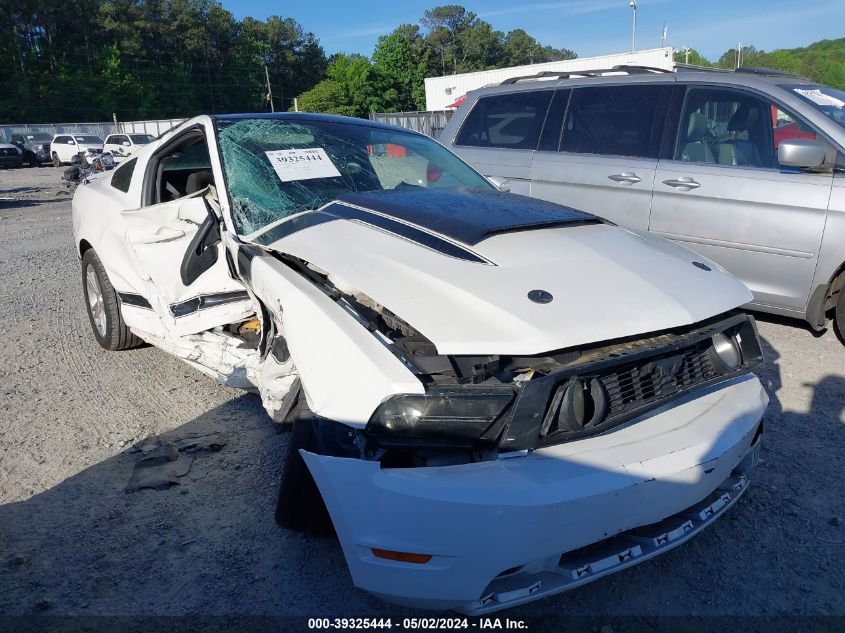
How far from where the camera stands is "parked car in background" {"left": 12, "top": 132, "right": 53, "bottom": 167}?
1196 inches

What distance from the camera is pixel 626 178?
5.16m

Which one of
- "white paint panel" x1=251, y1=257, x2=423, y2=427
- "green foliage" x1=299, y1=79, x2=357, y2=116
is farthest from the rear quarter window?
"green foliage" x1=299, y1=79, x2=357, y2=116

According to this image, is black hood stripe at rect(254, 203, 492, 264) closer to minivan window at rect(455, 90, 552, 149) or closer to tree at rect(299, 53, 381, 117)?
minivan window at rect(455, 90, 552, 149)

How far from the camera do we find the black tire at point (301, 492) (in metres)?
2.25

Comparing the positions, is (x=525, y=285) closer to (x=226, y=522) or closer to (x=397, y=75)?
(x=226, y=522)

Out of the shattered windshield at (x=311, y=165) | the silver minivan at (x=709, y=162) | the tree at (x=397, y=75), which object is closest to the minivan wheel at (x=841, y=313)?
the silver minivan at (x=709, y=162)

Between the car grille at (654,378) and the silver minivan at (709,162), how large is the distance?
2521 mm

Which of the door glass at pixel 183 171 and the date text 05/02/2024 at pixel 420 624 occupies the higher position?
the door glass at pixel 183 171

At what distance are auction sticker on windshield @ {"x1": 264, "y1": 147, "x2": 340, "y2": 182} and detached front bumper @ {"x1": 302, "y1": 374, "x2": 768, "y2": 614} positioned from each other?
1786 millimetres

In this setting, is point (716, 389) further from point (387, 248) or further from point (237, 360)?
point (237, 360)

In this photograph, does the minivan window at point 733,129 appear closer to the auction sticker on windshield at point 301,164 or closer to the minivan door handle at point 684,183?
the minivan door handle at point 684,183

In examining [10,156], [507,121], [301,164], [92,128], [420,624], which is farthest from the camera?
[92,128]

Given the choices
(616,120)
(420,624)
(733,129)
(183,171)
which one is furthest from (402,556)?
(616,120)

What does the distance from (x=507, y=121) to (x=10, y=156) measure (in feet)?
98.6
